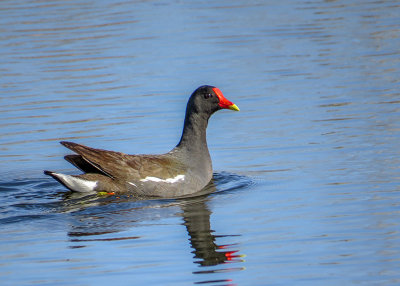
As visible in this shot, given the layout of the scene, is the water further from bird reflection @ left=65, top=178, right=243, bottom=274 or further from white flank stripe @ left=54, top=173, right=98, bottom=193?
white flank stripe @ left=54, top=173, right=98, bottom=193

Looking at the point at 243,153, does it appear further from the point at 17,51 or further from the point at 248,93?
the point at 17,51

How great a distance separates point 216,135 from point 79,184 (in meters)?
3.40

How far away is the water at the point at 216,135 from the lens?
26.4ft

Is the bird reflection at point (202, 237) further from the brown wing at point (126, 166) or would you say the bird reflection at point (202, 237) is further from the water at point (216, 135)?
the brown wing at point (126, 166)

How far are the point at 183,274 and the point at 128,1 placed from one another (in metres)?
16.4

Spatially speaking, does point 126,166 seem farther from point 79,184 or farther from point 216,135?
point 216,135

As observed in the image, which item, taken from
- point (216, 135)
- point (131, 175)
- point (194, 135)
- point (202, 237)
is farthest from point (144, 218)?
point (216, 135)

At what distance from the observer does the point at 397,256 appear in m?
7.77

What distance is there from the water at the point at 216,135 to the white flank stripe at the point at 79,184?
14 cm

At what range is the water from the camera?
8.05 meters

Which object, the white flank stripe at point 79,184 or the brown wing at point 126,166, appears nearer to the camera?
the white flank stripe at point 79,184

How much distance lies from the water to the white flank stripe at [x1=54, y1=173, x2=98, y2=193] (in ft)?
0.47

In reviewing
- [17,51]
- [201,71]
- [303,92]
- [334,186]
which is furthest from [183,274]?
[17,51]

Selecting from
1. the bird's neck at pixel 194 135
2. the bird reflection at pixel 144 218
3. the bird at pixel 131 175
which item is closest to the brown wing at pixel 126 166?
the bird at pixel 131 175
